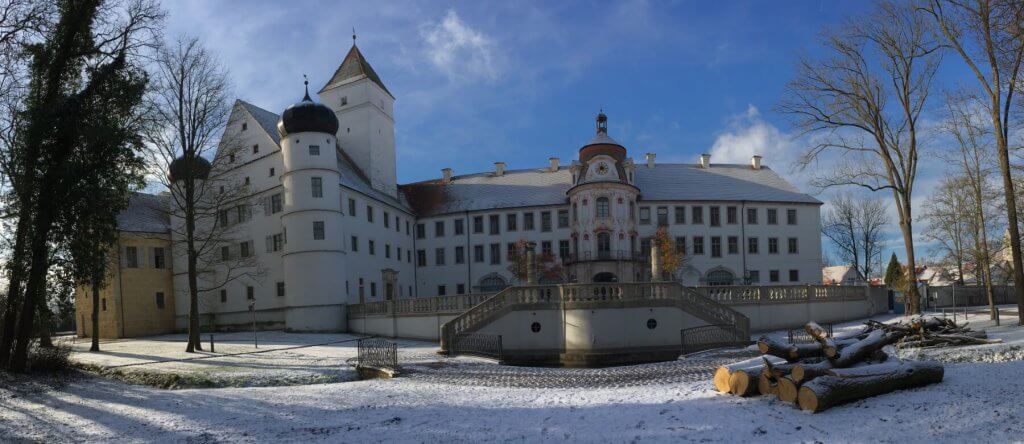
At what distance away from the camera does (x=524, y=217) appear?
51906 millimetres

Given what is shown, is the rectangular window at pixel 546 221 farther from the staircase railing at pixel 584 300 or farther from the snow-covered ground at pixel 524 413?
the snow-covered ground at pixel 524 413

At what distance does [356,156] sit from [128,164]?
1178 inches

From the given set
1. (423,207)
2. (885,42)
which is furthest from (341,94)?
(885,42)

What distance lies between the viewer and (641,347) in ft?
80.6

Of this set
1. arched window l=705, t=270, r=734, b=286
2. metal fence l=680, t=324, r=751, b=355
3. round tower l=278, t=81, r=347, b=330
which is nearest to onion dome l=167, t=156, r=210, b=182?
round tower l=278, t=81, r=347, b=330

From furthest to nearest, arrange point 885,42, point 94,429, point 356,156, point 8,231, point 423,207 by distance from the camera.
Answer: point 423,207
point 356,156
point 885,42
point 8,231
point 94,429

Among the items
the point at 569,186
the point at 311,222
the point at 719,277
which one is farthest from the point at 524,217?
the point at 311,222

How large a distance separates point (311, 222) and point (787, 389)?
3179 cm

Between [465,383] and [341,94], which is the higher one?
[341,94]

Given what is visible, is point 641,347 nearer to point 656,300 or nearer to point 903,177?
point 656,300

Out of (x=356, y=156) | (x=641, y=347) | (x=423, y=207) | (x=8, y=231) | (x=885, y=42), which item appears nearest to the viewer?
(x=8, y=231)

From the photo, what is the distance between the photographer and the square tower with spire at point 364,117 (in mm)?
49188

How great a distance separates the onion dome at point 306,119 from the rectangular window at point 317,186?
2.76 m

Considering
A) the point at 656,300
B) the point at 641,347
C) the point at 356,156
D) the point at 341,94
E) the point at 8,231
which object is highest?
the point at 341,94
